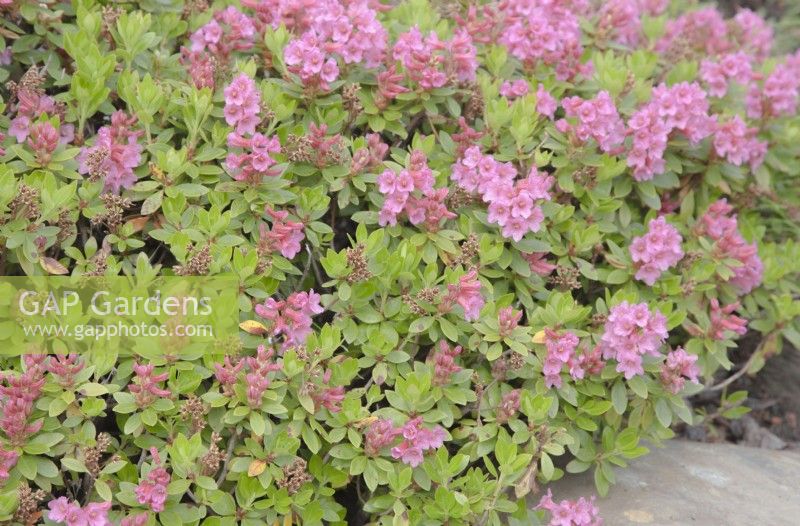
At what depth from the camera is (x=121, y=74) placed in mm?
2932

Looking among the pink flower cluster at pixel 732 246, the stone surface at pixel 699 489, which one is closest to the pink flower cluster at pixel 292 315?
the stone surface at pixel 699 489

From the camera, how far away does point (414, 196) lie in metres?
2.88

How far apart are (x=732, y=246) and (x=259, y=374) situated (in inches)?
68.9

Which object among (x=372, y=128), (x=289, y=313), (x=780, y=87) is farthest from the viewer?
(x=780, y=87)

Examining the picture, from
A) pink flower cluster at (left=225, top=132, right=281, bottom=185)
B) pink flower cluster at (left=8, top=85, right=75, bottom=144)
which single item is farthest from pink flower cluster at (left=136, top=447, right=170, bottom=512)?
pink flower cluster at (left=8, top=85, right=75, bottom=144)

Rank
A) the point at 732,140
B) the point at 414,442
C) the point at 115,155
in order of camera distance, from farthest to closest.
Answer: the point at 732,140
the point at 115,155
the point at 414,442

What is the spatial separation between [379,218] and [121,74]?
938mm

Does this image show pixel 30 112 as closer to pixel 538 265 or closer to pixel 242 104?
pixel 242 104

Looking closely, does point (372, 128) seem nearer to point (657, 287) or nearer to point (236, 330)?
point (236, 330)

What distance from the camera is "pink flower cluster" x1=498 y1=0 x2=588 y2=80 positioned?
3414 millimetres

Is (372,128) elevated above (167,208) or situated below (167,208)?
above

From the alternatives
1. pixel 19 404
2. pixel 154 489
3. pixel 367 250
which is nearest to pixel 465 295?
pixel 367 250

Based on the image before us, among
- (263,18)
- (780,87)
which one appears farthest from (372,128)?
(780,87)

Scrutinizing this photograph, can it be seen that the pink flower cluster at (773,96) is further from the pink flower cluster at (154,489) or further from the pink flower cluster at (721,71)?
the pink flower cluster at (154,489)
